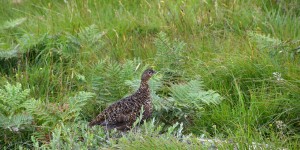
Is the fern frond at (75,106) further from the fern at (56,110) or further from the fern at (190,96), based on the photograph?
the fern at (190,96)

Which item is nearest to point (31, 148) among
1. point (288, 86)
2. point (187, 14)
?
point (288, 86)

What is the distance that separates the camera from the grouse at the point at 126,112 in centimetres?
612

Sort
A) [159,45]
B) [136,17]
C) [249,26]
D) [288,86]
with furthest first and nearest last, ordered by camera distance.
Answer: [136,17]
[249,26]
[159,45]
[288,86]

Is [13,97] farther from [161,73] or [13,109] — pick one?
[161,73]

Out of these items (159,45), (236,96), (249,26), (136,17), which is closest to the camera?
(236,96)

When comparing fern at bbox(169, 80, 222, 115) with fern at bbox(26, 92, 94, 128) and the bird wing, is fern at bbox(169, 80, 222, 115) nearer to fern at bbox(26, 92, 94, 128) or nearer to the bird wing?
the bird wing

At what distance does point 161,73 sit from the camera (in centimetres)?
735

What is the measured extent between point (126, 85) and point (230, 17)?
2377 millimetres

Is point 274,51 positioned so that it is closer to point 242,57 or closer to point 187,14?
point 242,57

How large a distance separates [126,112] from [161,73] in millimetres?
1322

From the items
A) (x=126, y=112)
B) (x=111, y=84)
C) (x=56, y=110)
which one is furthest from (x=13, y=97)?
(x=126, y=112)

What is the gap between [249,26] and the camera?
8.52 m

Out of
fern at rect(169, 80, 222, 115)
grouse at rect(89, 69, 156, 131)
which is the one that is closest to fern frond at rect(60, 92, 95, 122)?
grouse at rect(89, 69, 156, 131)

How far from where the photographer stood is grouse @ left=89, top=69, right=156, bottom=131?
6.12m
